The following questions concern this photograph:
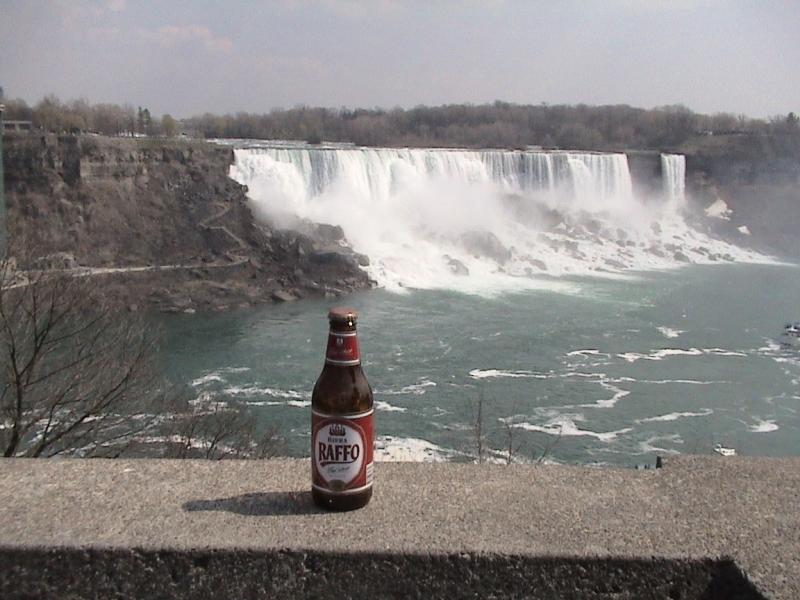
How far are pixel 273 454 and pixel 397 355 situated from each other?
786 cm

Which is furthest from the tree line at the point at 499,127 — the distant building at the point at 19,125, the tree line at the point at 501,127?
the distant building at the point at 19,125

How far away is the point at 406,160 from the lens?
39188 millimetres

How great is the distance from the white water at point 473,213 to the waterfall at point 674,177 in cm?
398

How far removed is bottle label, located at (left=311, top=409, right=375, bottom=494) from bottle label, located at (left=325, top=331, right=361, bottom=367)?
12cm

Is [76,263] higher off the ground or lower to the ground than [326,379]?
lower

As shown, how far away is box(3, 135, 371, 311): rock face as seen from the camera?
29.0 metres

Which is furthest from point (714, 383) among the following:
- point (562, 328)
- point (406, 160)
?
point (406, 160)

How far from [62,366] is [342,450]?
7279 mm

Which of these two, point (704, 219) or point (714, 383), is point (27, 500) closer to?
point (714, 383)

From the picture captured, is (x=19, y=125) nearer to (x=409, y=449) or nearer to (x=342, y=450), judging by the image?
(x=409, y=449)

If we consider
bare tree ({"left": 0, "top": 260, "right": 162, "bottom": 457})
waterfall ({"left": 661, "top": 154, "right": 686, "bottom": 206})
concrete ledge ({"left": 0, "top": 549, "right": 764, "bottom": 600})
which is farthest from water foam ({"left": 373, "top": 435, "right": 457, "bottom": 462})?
waterfall ({"left": 661, "top": 154, "right": 686, "bottom": 206})

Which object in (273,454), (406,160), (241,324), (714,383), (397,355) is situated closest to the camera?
(273,454)

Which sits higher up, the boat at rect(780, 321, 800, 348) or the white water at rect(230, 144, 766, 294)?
the white water at rect(230, 144, 766, 294)

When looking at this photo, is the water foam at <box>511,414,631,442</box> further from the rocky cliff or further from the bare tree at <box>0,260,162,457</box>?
the rocky cliff
